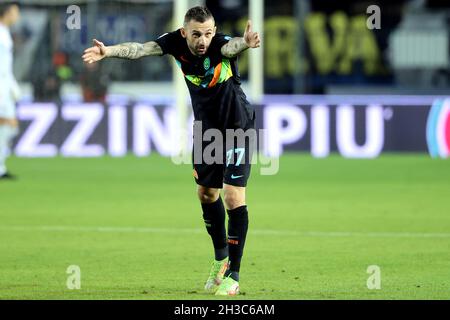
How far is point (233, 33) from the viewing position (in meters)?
28.0

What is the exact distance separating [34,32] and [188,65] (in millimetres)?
19588

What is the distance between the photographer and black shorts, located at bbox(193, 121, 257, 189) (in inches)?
349

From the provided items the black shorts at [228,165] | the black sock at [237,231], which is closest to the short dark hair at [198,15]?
the black shorts at [228,165]

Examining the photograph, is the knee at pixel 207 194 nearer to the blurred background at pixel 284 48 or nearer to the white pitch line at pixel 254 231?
the white pitch line at pixel 254 231

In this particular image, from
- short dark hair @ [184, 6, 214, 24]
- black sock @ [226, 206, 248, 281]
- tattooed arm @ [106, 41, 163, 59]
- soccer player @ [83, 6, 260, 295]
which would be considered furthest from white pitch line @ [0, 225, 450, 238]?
short dark hair @ [184, 6, 214, 24]

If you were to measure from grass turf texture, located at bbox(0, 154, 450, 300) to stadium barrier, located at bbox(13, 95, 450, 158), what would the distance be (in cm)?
158

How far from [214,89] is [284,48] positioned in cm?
1901

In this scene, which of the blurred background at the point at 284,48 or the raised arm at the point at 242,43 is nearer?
the raised arm at the point at 242,43

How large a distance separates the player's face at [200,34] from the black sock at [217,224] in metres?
1.22

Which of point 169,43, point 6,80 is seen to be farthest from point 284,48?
point 169,43

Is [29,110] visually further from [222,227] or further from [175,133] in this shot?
[222,227]

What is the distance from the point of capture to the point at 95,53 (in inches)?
346

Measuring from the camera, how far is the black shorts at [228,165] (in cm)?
886
